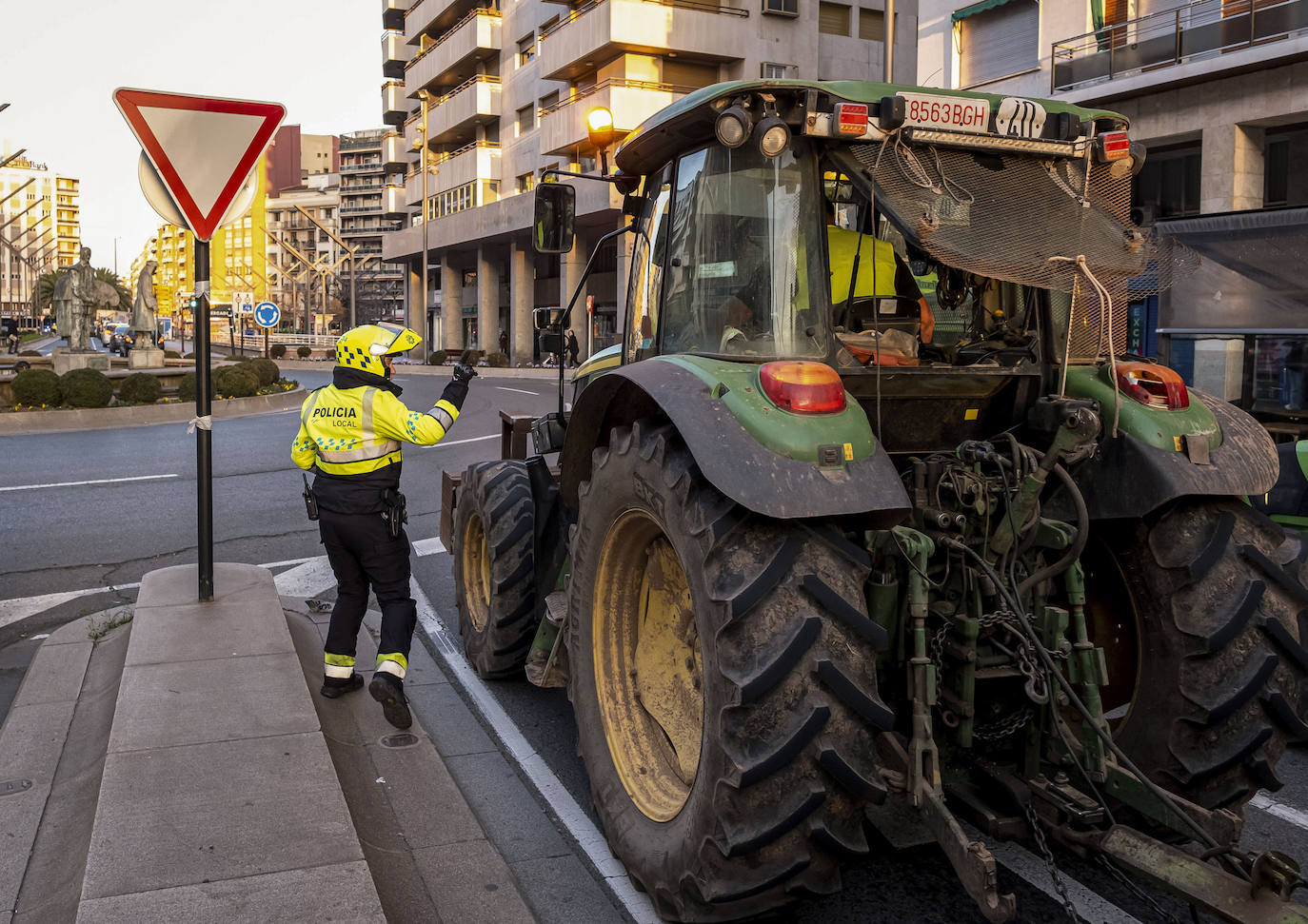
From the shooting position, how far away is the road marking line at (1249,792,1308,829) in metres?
4.27

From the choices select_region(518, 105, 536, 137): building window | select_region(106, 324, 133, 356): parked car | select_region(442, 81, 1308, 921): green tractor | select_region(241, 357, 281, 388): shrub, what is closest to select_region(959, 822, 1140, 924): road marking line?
select_region(442, 81, 1308, 921): green tractor

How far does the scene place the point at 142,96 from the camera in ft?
20.2

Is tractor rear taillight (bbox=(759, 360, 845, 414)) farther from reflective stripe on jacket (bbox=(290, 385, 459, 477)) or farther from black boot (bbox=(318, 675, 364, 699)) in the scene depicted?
black boot (bbox=(318, 675, 364, 699))

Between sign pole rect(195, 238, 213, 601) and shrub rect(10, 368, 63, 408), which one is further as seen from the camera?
shrub rect(10, 368, 63, 408)

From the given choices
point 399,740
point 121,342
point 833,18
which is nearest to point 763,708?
point 399,740

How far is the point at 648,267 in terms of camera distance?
14.3 ft

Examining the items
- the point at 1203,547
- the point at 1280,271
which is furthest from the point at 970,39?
the point at 1203,547

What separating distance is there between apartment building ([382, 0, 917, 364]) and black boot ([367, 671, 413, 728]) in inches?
1023

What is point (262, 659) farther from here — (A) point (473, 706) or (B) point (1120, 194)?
(B) point (1120, 194)

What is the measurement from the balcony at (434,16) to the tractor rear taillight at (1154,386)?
58220mm

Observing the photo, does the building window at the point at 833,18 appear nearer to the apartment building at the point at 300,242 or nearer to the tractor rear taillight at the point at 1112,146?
the tractor rear taillight at the point at 1112,146

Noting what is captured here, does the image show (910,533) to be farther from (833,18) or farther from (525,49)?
(525,49)

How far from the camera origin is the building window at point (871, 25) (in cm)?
4575

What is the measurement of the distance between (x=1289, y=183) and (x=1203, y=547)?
19868 millimetres
